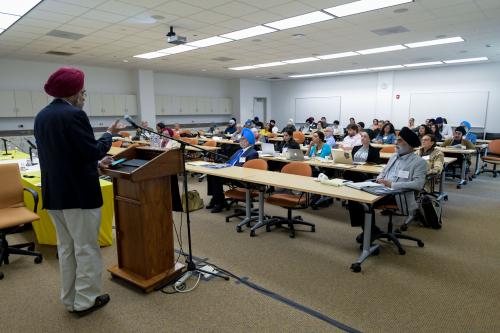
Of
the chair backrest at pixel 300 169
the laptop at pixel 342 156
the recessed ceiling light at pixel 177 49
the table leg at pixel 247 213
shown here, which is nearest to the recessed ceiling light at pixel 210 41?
the recessed ceiling light at pixel 177 49

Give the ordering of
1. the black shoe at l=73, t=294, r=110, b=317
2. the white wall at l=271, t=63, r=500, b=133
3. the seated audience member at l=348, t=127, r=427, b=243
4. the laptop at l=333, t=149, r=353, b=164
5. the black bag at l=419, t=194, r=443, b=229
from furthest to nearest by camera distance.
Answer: the white wall at l=271, t=63, r=500, b=133, the laptop at l=333, t=149, r=353, b=164, the black bag at l=419, t=194, r=443, b=229, the seated audience member at l=348, t=127, r=427, b=243, the black shoe at l=73, t=294, r=110, b=317

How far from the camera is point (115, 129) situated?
91.2 inches

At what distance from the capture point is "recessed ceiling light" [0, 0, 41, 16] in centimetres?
477

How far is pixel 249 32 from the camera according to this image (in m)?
6.64

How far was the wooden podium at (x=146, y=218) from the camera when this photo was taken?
2.51 metres

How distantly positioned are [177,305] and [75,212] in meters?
1.05

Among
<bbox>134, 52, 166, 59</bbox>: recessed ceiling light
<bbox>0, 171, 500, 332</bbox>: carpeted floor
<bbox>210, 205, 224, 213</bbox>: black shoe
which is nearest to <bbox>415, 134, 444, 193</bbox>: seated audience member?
<bbox>0, 171, 500, 332</bbox>: carpeted floor

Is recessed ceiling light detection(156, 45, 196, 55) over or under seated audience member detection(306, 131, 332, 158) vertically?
over

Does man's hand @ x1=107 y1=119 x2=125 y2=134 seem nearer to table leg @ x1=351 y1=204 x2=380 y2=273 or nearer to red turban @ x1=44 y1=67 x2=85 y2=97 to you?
red turban @ x1=44 y1=67 x2=85 y2=97

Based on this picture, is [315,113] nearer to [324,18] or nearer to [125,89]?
[125,89]

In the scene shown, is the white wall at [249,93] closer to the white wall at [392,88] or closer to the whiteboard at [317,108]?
the white wall at [392,88]

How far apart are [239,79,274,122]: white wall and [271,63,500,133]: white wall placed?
87cm

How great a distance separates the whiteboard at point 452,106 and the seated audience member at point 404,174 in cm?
986

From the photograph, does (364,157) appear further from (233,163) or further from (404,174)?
(233,163)
